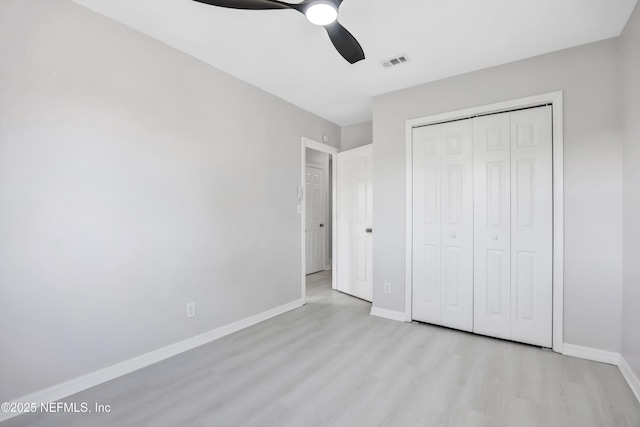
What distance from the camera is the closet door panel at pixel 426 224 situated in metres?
3.03

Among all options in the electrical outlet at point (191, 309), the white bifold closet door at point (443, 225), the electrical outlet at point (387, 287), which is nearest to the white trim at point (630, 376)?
the white bifold closet door at point (443, 225)

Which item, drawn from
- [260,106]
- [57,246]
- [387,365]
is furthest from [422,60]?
[57,246]

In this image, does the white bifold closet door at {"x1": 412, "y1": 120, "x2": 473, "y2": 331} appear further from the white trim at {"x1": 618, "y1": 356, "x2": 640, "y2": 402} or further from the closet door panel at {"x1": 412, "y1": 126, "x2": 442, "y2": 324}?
the white trim at {"x1": 618, "y1": 356, "x2": 640, "y2": 402}

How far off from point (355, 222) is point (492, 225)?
1.75m

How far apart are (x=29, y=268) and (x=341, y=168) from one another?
338 centimetres

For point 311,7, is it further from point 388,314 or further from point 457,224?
point 388,314

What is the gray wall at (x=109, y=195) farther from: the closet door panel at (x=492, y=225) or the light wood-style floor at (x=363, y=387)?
the closet door panel at (x=492, y=225)

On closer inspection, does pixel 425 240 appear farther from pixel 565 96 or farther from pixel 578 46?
pixel 578 46

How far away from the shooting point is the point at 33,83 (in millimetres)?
1776

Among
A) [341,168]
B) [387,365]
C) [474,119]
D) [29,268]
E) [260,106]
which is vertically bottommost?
[387,365]

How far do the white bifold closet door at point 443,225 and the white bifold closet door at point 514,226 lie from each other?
0.09 meters

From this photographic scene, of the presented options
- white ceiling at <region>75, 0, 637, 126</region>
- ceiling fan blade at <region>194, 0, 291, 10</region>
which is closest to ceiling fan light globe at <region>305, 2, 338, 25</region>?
ceiling fan blade at <region>194, 0, 291, 10</region>

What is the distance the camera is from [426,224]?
10.2 ft

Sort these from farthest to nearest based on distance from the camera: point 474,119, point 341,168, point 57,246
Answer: point 341,168, point 474,119, point 57,246
